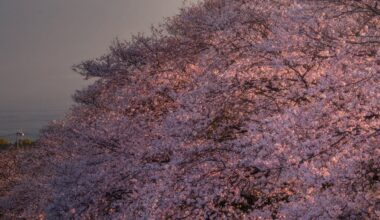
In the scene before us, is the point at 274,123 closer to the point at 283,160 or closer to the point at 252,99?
the point at 283,160

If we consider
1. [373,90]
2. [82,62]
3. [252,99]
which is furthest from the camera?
[82,62]

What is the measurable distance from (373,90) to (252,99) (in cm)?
503

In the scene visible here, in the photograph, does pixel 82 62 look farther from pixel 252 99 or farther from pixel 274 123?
pixel 274 123

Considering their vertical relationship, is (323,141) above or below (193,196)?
above

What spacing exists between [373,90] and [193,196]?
599cm

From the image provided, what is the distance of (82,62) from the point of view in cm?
2388

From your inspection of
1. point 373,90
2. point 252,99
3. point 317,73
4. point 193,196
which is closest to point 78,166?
point 193,196

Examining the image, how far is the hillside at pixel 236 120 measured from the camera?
453 inches

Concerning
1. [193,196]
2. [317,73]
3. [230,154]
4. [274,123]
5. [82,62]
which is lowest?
[193,196]

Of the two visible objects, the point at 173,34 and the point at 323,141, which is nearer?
the point at 323,141

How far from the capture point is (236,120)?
16.5m

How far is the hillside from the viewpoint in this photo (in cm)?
1150

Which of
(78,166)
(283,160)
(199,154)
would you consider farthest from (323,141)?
(78,166)

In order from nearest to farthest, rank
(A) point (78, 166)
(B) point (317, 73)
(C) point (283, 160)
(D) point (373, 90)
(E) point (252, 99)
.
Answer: (D) point (373, 90)
(C) point (283, 160)
(B) point (317, 73)
(E) point (252, 99)
(A) point (78, 166)
